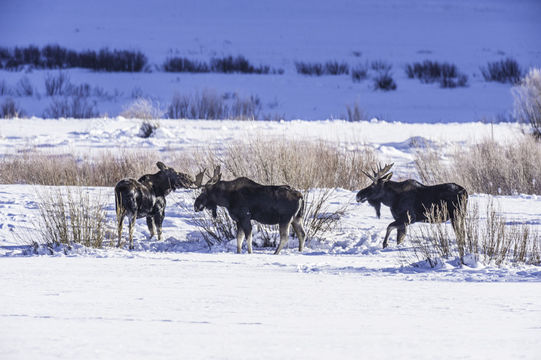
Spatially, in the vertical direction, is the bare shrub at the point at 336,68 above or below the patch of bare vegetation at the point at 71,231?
above

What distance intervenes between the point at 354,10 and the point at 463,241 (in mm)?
62551

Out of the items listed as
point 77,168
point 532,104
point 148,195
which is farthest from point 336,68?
point 148,195

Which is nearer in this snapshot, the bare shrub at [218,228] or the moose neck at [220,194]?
the moose neck at [220,194]

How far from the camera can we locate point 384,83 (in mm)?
38219

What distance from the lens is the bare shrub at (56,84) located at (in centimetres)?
3459

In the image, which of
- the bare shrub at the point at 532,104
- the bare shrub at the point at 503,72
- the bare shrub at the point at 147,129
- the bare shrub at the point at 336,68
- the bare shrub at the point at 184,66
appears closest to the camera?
the bare shrub at the point at 147,129

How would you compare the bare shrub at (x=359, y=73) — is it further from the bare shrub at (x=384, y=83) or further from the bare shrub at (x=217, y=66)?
the bare shrub at (x=217, y=66)

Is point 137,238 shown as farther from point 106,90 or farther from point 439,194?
→ point 106,90

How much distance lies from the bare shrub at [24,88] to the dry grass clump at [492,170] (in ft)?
74.1

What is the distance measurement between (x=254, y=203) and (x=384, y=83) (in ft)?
98.9

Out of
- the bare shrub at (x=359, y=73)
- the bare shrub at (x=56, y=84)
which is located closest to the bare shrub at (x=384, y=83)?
the bare shrub at (x=359, y=73)

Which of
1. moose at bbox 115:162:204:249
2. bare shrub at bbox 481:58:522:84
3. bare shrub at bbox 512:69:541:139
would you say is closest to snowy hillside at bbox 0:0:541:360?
moose at bbox 115:162:204:249

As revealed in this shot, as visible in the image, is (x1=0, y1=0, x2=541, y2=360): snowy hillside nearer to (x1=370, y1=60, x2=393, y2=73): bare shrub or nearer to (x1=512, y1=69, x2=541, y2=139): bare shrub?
(x1=512, y1=69, x2=541, y2=139): bare shrub

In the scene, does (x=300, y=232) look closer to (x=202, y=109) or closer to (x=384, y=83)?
(x=202, y=109)
